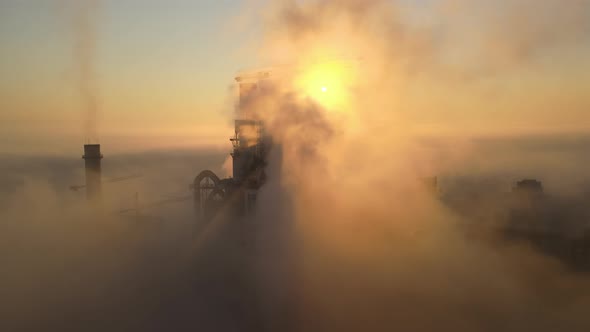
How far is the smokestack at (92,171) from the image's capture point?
1181 inches

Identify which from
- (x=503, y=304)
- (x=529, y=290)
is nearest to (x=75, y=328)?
(x=503, y=304)

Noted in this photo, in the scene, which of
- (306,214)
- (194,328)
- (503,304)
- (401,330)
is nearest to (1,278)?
(194,328)

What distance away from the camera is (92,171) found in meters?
30.1

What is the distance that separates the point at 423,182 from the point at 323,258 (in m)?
12.1

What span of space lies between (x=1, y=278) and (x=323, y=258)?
687 inches

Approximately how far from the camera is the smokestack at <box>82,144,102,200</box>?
30000mm

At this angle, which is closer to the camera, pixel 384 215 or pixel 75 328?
pixel 75 328

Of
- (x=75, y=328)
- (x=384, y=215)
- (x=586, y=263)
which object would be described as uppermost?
(x=384, y=215)

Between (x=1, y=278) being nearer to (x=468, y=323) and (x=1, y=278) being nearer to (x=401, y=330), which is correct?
(x=401, y=330)

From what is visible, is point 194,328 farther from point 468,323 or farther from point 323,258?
point 468,323

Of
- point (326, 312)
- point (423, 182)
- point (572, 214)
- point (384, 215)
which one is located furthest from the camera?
point (572, 214)

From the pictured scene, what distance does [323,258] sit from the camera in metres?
22.3

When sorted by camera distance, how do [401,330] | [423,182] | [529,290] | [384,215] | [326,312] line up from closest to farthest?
[401,330], [326,312], [529,290], [384,215], [423,182]

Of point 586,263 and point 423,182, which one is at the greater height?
point 423,182
